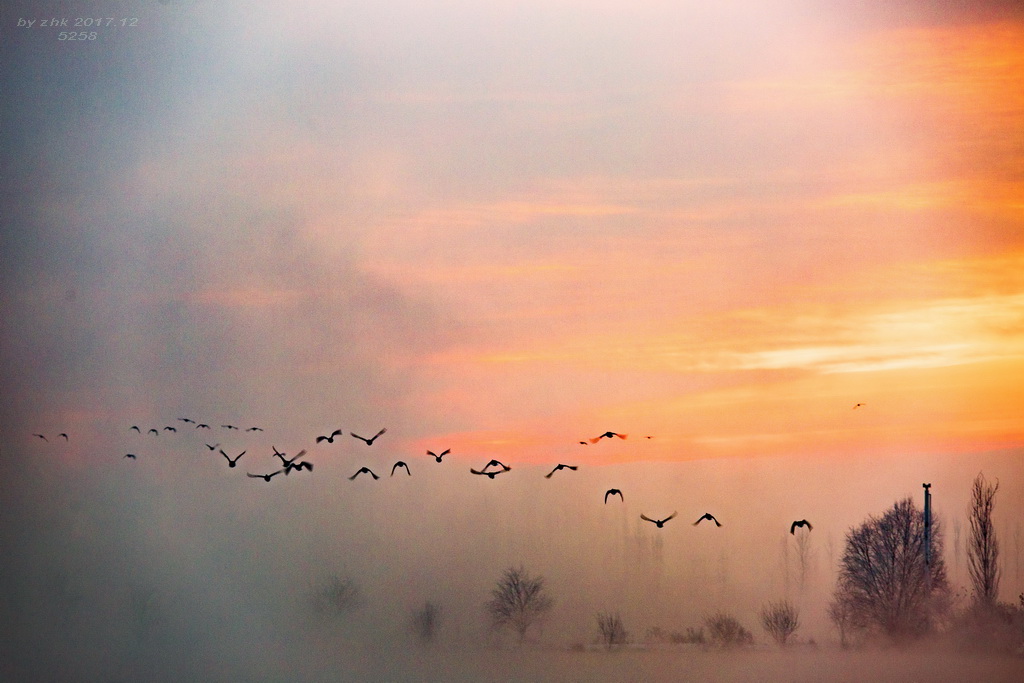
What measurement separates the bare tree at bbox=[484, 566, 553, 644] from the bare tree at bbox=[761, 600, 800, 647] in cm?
94

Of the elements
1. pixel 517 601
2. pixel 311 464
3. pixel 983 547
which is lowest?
pixel 517 601

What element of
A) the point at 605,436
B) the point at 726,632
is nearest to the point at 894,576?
the point at 726,632

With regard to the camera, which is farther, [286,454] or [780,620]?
[286,454]

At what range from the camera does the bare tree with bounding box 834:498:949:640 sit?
5.18m

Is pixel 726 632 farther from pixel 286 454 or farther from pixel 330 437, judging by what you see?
pixel 286 454

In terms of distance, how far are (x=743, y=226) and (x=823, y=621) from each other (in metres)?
1.77

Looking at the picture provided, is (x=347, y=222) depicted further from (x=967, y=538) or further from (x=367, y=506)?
(x=967, y=538)

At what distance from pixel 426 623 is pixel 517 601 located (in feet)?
1.37

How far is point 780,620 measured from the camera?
5.17 metres

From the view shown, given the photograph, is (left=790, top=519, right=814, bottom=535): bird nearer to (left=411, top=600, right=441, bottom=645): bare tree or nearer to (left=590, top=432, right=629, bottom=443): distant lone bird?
(left=590, top=432, right=629, bottom=443): distant lone bird

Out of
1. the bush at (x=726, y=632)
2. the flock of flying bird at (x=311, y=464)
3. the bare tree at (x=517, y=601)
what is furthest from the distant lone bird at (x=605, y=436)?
the bush at (x=726, y=632)

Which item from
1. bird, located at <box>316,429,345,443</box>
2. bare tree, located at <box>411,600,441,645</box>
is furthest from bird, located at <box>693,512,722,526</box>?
bird, located at <box>316,429,345,443</box>

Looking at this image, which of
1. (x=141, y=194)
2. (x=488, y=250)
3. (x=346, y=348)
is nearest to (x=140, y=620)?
(x=346, y=348)

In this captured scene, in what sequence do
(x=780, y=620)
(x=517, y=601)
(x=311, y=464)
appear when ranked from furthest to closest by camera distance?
(x=311, y=464), (x=517, y=601), (x=780, y=620)
